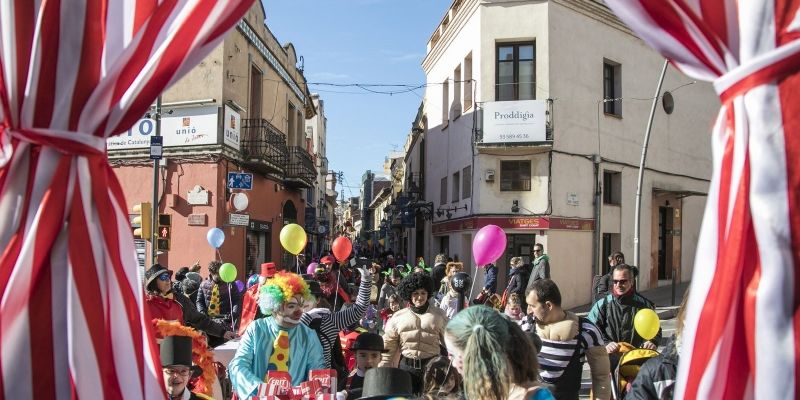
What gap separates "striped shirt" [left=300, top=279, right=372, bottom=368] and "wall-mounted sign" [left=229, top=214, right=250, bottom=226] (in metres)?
11.6

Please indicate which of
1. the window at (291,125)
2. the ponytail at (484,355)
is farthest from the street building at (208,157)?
the ponytail at (484,355)

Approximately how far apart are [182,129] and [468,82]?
857 cm

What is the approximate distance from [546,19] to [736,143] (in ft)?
53.7

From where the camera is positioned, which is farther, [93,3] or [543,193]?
[543,193]

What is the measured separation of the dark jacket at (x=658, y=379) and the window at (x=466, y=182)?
15.4 meters

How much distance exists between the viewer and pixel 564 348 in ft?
13.3

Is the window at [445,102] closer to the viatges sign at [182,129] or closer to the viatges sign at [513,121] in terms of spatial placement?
the viatges sign at [513,121]

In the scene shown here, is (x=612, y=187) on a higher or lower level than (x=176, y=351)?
higher

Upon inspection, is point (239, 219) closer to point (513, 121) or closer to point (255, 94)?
point (255, 94)

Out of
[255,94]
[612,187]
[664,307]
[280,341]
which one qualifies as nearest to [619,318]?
[280,341]

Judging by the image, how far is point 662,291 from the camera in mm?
18672

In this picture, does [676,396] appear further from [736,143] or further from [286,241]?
[286,241]

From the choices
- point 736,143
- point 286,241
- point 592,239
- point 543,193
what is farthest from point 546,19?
point 736,143

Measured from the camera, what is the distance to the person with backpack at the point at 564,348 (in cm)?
406
